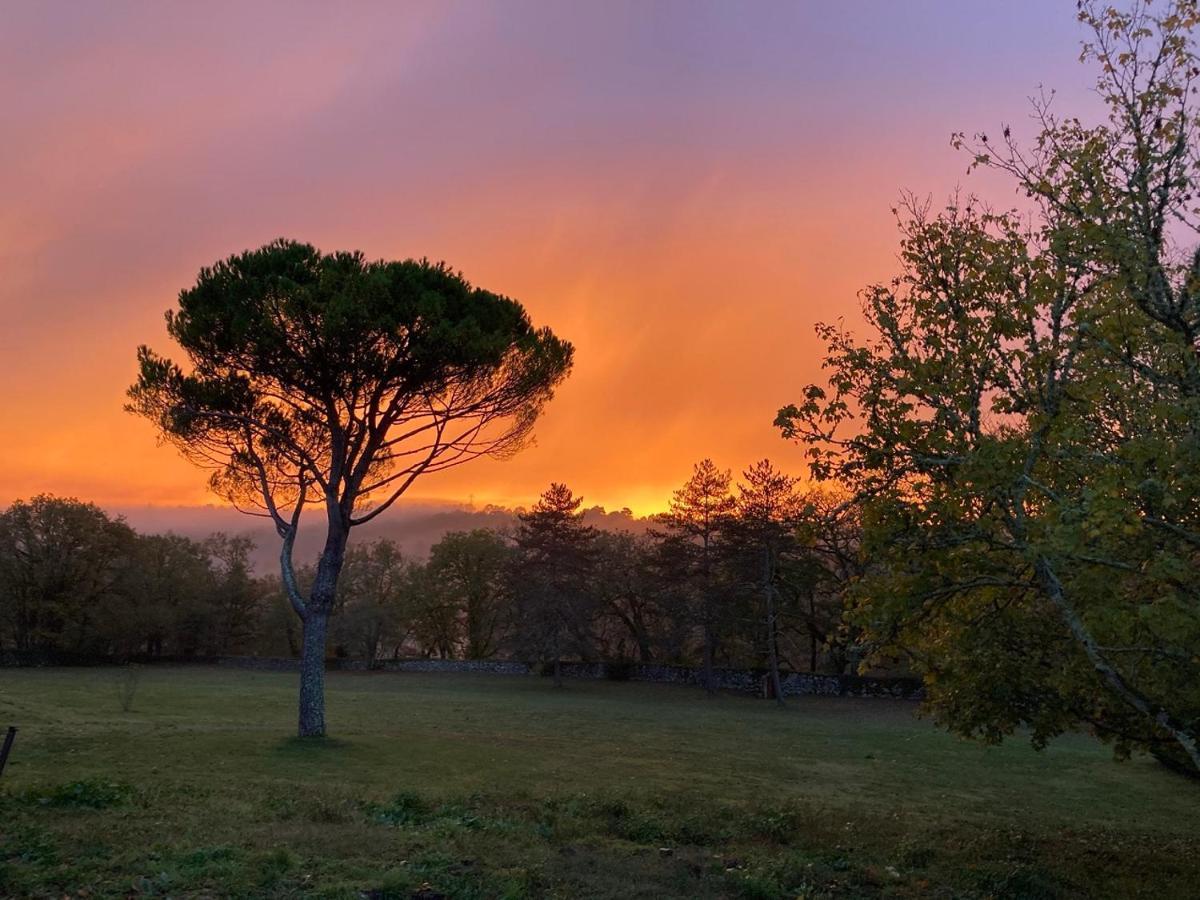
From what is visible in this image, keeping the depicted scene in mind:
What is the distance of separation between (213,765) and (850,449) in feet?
41.0

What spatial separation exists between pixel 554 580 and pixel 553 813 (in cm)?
4125

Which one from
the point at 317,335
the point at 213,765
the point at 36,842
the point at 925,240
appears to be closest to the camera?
the point at 36,842

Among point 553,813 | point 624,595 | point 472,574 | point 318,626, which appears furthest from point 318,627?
point 472,574

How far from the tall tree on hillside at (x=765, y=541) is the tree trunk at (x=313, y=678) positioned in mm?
29406

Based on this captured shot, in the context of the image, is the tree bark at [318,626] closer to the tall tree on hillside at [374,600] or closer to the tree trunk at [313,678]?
the tree trunk at [313,678]

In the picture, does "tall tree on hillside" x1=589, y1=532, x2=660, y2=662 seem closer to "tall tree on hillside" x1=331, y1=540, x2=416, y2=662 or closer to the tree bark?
"tall tree on hillside" x1=331, y1=540, x2=416, y2=662

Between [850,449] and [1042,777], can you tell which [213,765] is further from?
[1042,777]

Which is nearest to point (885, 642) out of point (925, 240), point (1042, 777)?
point (925, 240)

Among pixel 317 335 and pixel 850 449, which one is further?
pixel 317 335

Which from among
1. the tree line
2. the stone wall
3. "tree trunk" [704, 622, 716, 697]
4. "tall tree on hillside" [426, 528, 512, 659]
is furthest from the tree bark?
"tall tree on hillside" [426, 528, 512, 659]

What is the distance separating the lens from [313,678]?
19.6 metres

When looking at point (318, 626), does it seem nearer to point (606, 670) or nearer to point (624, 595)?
point (624, 595)

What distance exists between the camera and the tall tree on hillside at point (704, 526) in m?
48.2

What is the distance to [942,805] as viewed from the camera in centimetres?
1510
